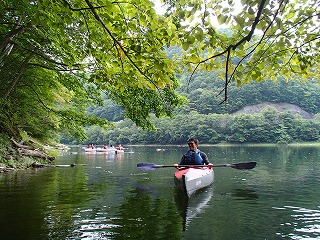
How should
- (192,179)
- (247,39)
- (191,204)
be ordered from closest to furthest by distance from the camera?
(247,39)
(191,204)
(192,179)

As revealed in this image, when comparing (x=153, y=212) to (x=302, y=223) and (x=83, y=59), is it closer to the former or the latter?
(x=302, y=223)

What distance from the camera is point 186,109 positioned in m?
122

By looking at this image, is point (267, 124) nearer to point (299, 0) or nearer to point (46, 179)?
point (46, 179)

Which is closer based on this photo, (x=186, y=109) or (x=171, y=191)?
(x=171, y=191)

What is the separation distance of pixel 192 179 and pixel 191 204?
1.56m

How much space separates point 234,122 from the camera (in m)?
102

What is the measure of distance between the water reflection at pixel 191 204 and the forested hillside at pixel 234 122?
68199 mm

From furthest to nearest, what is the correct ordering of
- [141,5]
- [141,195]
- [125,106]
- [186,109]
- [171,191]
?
[186,109]
[125,106]
[171,191]
[141,195]
[141,5]

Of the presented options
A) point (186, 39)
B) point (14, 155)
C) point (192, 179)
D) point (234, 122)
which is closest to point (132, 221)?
point (192, 179)

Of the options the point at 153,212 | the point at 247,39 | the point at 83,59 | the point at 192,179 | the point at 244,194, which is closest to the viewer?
the point at 247,39

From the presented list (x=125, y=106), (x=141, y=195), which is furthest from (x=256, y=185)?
(x=125, y=106)

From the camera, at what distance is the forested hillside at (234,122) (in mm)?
96312

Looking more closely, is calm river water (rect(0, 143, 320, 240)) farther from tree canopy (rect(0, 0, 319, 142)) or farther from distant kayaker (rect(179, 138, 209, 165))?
tree canopy (rect(0, 0, 319, 142))

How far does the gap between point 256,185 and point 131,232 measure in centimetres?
901
